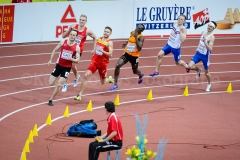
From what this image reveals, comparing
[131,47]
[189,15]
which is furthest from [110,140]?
[189,15]

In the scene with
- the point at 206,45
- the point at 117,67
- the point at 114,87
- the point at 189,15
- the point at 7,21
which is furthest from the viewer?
the point at 189,15

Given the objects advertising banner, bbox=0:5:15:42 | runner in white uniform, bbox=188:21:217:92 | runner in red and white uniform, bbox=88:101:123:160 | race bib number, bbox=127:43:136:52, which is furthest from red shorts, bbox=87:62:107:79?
advertising banner, bbox=0:5:15:42

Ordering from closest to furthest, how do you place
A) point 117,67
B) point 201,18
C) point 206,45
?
point 206,45, point 117,67, point 201,18

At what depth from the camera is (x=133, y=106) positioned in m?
16.7

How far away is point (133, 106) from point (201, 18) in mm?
9379

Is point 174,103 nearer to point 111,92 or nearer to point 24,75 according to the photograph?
point 111,92

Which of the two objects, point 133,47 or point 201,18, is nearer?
point 133,47

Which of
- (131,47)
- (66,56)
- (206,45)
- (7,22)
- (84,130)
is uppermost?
(7,22)

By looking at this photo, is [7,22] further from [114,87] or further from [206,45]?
[206,45]

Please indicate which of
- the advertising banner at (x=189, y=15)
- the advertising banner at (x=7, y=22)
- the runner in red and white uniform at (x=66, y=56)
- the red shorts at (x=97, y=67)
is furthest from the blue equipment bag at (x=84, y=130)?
the advertising banner at (x=189, y=15)

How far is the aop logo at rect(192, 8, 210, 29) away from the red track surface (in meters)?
2.16

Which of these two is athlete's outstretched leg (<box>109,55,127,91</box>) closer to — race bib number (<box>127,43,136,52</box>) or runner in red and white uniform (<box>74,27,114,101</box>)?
race bib number (<box>127,43,136,52</box>)

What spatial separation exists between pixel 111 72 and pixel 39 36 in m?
4.07

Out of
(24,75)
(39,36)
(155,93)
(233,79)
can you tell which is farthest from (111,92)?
(39,36)
